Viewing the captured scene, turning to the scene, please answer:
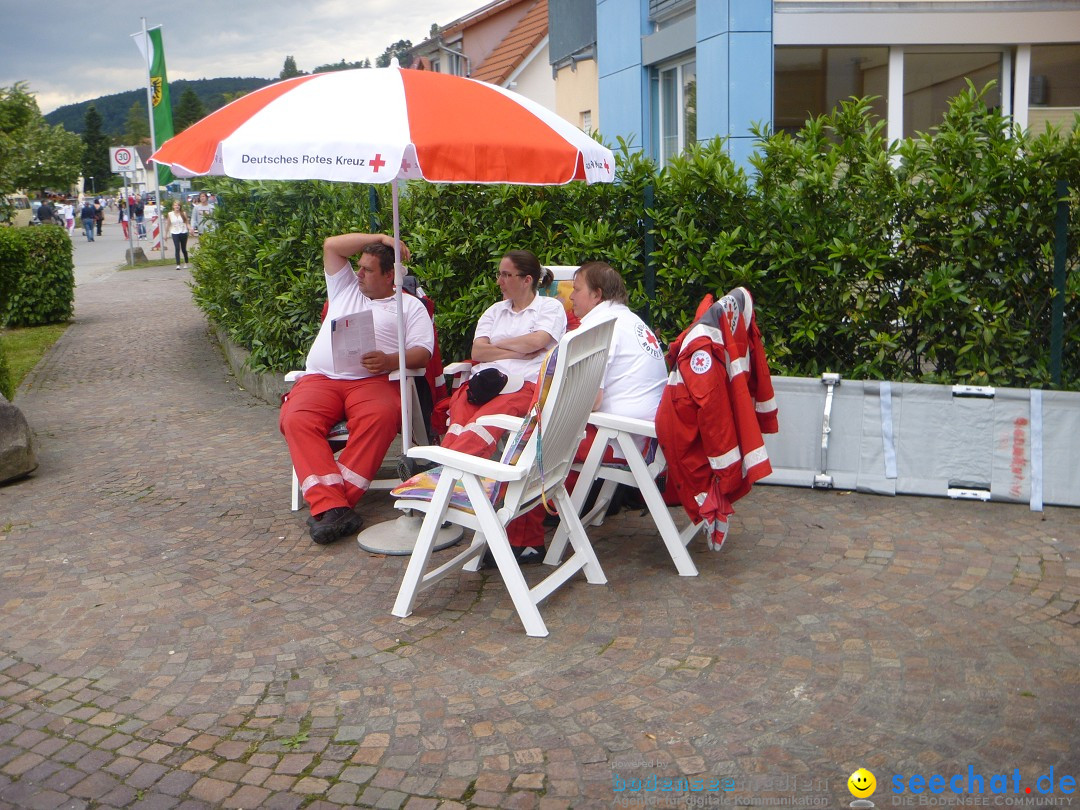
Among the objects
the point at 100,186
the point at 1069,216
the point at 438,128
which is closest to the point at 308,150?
the point at 438,128

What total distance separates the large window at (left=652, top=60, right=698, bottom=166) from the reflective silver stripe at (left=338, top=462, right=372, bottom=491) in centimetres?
777

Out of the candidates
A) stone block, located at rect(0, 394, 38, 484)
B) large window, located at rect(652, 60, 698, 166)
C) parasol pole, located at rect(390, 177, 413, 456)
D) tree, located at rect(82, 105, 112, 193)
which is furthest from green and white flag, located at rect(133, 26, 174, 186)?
tree, located at rect(82, 105, 112, 193)

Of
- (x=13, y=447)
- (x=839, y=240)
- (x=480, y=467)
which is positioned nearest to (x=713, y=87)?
(x=839, y=240)

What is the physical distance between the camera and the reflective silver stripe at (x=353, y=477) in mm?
5586

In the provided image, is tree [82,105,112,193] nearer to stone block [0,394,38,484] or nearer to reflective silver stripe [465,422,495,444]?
stone block [0,394,38,484]

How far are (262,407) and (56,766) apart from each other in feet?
19.3

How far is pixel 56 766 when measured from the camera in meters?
3.43

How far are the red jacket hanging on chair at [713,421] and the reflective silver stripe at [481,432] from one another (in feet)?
2.69

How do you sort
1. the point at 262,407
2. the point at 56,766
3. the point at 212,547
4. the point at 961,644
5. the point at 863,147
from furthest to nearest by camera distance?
the point at 262,407 → the point at 863,147 → the point at 212,547 → the point at 961,644 → the point at 56,766

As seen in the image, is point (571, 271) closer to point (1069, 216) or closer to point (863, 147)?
point (863, 147)

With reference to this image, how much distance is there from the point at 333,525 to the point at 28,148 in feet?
126

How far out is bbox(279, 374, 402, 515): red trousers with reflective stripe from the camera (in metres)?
5.51

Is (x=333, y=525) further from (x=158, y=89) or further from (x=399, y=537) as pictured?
(x=158, y=89)

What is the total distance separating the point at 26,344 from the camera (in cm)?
1325
